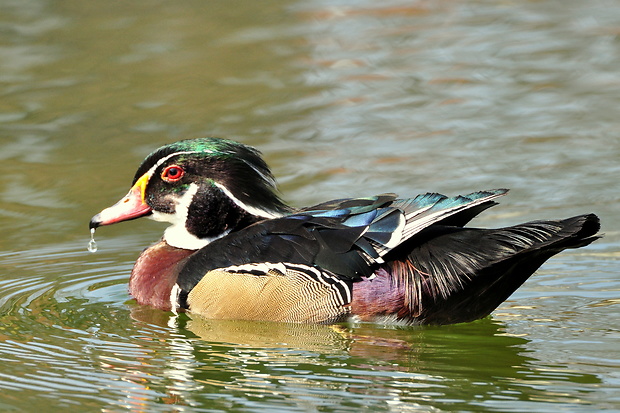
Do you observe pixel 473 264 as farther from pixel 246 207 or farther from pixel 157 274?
pixel 157 274

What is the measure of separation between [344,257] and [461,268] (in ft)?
2.42

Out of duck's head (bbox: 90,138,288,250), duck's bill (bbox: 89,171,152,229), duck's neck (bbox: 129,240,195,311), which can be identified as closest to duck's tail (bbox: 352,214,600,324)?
duck's head (bbox: 90,138,288,250)

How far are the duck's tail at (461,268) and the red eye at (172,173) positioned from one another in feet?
5.43

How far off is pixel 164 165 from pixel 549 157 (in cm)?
445

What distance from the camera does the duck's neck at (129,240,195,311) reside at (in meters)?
7.54

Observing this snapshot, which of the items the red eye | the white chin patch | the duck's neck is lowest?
the duck's neck

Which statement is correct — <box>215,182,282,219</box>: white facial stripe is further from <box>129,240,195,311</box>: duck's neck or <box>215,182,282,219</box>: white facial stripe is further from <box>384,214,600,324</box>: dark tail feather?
<box>384,214,600,324</box>: dark tail feather

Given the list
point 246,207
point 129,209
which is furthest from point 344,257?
point 129,209

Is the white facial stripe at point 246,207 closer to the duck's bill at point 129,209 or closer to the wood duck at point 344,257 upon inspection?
the wood duck at point 344,257

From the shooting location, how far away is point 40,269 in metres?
8.55

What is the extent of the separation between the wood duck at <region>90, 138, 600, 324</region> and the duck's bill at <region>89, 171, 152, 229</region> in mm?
324

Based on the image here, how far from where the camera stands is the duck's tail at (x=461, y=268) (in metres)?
6.60

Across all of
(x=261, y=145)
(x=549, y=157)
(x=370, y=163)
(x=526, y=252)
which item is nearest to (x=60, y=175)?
(x=261, y=145)

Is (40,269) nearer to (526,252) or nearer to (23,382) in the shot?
(23,382)
